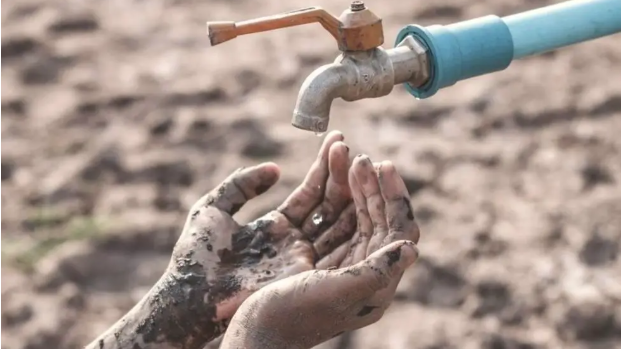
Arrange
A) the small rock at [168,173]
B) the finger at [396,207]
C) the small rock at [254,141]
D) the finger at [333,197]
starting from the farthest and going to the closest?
the small rock at [254,141] → the small rock at [168,173] → the finger at [333,197] → the finger at [396,207]

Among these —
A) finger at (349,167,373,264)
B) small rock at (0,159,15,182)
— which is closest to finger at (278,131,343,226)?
finger at (349,167,373,264)

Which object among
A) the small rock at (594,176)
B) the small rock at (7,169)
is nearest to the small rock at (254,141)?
the small rock at (7,169)

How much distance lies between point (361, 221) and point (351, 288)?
0.34 m

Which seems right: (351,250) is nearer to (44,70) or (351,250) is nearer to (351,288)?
(351,288)

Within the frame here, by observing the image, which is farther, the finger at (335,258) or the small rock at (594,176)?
the small rock at (594,176)

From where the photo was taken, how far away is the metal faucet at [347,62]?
1.54m

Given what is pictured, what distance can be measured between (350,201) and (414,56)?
561 millimetres

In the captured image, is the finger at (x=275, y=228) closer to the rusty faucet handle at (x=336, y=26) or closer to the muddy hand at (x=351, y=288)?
the muddy hand at (x=351, y=288)

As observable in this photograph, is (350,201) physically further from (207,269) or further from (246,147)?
(246,147)

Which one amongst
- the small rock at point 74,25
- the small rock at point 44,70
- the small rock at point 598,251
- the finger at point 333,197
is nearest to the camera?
the finger at point 333,197

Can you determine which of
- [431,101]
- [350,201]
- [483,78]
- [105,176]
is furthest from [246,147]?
[350,201]

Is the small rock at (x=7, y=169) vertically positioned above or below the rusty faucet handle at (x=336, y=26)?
below

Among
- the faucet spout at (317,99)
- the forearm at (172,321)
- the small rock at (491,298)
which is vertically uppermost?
the faucet spout at (317,99)

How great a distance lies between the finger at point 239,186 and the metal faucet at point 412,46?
0.57 metres
